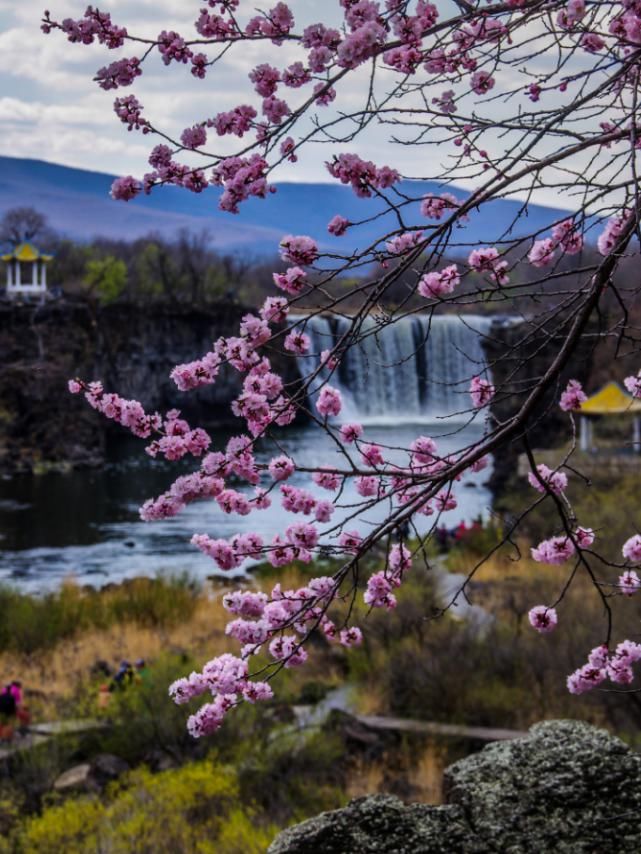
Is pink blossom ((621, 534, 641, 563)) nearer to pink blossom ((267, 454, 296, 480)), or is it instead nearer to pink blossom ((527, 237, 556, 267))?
pink blossom ((527, 237, 556, 267))

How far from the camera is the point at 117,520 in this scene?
25.1m

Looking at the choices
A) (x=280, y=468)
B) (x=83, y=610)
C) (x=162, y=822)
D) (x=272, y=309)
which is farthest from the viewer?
(x=83, y=610)

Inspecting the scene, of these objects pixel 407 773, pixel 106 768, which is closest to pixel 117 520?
pixel 106 768

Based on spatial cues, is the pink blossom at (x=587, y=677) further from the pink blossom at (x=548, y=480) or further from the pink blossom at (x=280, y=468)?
the pink blossom at (x=280, y=468)

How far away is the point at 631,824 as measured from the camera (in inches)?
142

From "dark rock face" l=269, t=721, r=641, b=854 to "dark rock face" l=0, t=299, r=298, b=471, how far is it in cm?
3177

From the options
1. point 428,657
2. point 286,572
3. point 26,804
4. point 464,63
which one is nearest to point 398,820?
point 464,63

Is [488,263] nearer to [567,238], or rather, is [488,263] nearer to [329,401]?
[567,238]

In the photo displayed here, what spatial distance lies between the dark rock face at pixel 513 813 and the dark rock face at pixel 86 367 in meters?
31.8

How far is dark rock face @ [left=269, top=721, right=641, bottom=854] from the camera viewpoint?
11.6 feet

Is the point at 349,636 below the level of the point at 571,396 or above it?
below

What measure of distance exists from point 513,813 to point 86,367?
4159cm

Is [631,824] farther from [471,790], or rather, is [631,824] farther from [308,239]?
[308,239]

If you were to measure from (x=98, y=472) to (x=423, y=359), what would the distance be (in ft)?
41.9
